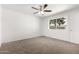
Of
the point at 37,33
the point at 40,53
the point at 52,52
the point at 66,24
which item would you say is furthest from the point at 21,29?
the point at 66,24

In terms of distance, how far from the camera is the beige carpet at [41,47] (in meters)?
1.90

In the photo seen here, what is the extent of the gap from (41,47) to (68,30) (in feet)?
2.06

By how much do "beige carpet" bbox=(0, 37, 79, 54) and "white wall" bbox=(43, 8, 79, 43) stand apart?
4.0 inches

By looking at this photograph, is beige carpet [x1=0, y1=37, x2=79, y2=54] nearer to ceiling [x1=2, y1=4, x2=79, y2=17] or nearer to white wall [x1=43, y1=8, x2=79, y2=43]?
white wall [x1=43, y1=8, x2=79, y2=43]

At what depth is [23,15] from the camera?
1.94 metres

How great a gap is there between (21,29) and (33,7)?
490 millimetres

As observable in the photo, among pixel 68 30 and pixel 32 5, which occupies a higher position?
pixel 32 5

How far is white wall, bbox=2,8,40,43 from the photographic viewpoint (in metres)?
1.85

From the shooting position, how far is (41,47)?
1901mm

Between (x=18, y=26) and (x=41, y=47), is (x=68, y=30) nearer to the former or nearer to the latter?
(x=41, y=47)

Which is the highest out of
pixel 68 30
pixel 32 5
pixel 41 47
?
pixel 32 5

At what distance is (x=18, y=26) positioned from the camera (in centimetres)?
194

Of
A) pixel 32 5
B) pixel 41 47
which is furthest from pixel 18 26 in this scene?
pixel 41 47
